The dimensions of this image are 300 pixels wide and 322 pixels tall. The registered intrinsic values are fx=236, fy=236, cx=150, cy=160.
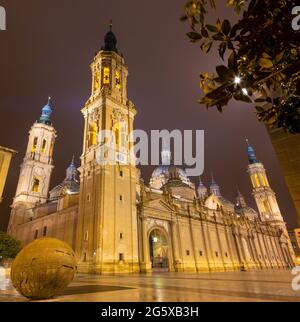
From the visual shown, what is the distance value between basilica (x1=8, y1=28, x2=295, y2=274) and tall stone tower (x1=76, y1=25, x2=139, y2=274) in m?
0.11

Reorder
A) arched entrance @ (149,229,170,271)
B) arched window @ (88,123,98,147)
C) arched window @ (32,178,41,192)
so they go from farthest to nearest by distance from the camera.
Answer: arched window @ (32,178,41,192), arched entrance @ (149,229,170,271), arched window @ (88,123,98,147)

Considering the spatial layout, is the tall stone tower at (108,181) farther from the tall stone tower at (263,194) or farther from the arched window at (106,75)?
the tall stone tower at (263,194)

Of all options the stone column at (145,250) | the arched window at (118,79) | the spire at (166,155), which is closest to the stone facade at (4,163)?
the stone column at (145,250)

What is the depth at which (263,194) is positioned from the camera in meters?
70.4

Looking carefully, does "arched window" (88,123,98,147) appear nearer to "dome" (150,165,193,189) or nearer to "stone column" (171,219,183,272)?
"stone column" (171,219,183,272)

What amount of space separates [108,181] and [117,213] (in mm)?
3971

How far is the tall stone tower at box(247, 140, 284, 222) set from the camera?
227 feet

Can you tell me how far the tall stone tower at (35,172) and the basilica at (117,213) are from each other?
0.19 m

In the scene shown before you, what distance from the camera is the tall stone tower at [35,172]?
45.7 metres

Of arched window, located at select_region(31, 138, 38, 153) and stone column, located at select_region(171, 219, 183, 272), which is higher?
arched window, located at select_region(31, 138, 38, 153)

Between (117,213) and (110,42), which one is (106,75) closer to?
(110,42)

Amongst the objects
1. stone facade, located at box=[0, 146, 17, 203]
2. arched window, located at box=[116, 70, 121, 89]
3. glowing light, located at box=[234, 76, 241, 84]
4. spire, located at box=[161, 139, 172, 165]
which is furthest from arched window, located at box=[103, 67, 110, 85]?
glowing light, located at box=[234, 76, 241, 84]
